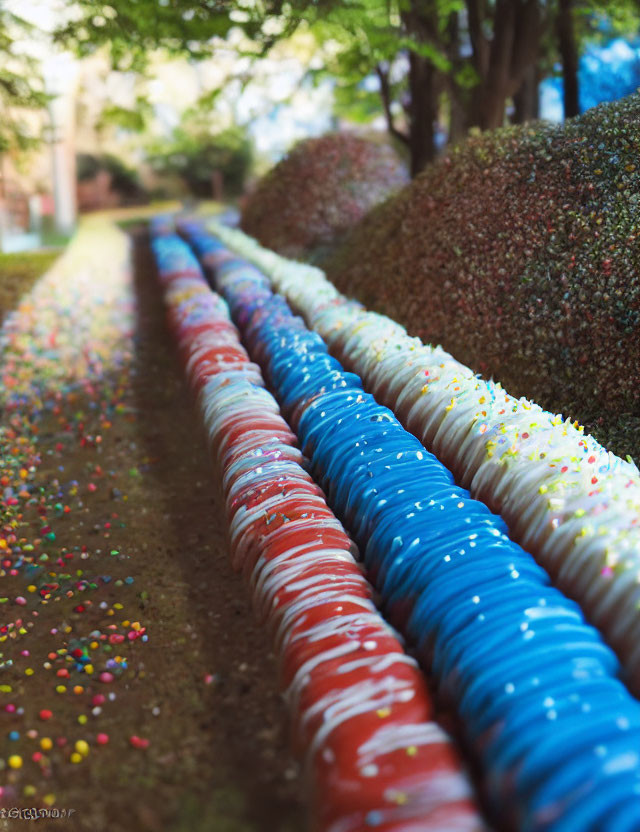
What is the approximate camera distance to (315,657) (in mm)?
2104

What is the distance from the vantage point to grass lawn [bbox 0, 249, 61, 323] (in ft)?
26.0

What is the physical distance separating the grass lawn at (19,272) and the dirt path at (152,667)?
4.09 meters

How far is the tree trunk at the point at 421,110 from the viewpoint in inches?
333

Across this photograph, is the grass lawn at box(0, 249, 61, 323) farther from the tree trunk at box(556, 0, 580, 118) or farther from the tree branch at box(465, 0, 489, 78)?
the tree trunk at box(556, 0, 580, 118)

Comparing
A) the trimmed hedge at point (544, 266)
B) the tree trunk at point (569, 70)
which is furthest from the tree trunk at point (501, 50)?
the trimmed hedge at point (544, 266)

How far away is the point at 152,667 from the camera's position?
8.47ft

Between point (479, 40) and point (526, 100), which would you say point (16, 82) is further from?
point (526, 100)

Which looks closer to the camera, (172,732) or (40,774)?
(40,774)

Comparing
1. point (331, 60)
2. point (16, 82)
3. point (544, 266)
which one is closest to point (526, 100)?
point (331, 60)

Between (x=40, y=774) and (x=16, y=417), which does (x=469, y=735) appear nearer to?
(x=40, y=774)

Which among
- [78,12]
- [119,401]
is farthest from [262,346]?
[78,12]

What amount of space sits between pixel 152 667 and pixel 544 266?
3077 millimetres

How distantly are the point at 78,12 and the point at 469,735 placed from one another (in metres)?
6.65

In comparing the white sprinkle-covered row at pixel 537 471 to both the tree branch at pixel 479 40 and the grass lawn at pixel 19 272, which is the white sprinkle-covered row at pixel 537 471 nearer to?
the tree branch at pixel 479 40
